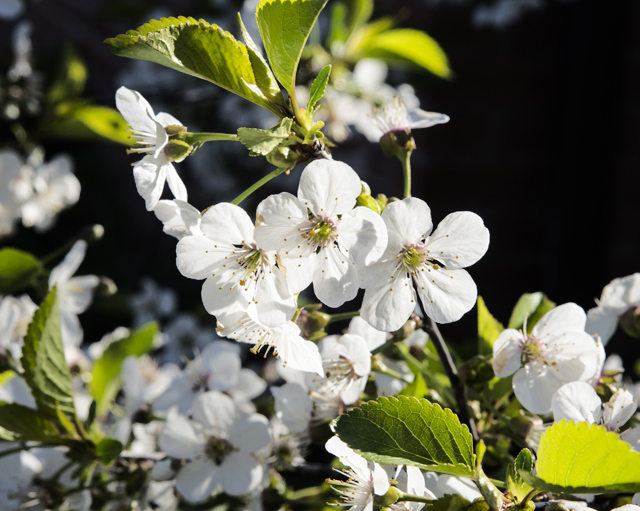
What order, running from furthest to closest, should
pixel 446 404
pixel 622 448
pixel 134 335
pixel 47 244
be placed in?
pixel 47 244, pixel 134 335, pixel 446 404, pixel 622 448

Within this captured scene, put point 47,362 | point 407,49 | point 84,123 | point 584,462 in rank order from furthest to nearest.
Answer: point 407,49
point 84,123
point 47,362
point 584,462

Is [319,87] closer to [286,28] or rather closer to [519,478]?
[286,28]

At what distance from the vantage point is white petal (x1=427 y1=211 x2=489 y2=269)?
0.42 m

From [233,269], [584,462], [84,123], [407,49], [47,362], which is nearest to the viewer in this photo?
[584,462]

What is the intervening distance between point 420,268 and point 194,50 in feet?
0.85

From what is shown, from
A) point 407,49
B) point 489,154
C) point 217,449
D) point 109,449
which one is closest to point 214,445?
point 217,449

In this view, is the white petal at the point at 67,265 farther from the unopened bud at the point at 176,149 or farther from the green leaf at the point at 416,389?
the green leaf at the point at 416,389

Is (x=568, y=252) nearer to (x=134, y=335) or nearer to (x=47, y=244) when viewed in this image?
(x=134, y=335)

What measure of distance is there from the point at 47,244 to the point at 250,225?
4.89 feet

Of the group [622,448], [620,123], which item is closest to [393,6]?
[620,123]

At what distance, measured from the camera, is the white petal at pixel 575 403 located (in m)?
0.42

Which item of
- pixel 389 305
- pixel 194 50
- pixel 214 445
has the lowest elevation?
pixel 214 445

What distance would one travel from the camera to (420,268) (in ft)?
1.48

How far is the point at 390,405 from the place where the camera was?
0.39 m
